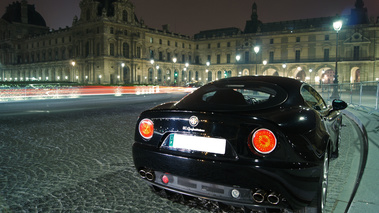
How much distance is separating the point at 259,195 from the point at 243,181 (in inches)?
6.4

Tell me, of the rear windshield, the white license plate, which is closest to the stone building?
the rear windshield

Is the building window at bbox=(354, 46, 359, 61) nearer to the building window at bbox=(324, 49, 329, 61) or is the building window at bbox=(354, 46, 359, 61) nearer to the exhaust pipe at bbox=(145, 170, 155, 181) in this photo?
the building window at bbox=(324, 49, 329, 61)

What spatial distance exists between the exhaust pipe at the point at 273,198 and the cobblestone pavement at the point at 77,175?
0.88 m

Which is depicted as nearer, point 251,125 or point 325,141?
point 251,125

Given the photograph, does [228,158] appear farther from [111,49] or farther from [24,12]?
[24,12]

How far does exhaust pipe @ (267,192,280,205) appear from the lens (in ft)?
7.29

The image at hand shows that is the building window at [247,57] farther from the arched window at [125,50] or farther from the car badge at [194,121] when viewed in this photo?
the car badge at [194,121]

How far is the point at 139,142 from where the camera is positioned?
113 inches

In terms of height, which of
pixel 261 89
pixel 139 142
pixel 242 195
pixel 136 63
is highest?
pixel 136 63

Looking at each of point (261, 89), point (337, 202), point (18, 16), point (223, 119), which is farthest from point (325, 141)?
point (18, 16)

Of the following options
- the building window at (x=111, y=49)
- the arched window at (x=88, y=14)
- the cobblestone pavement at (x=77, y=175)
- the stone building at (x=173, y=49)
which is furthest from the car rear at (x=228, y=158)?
the arched window at (x=88, y=14)

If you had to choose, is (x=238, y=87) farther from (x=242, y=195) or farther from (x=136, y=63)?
(x=136, y=63)

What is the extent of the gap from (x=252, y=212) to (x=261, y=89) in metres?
1.33

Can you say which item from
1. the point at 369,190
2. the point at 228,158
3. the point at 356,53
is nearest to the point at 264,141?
the point at 228,158
